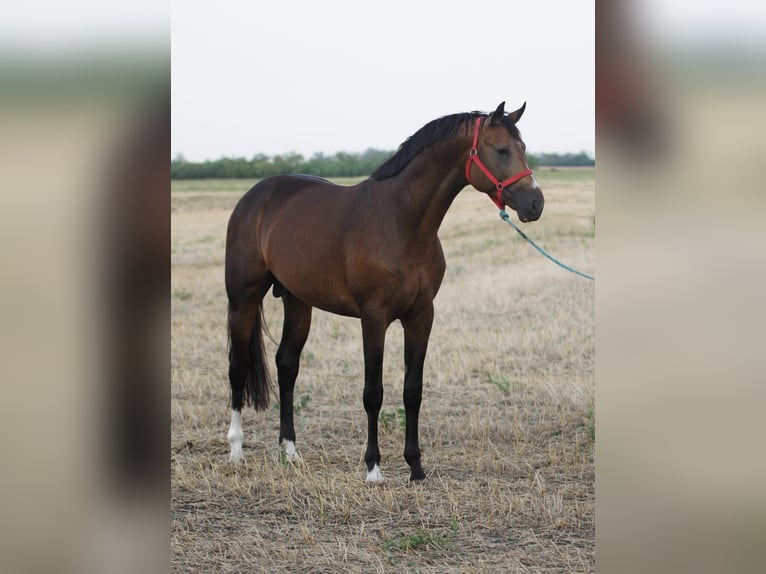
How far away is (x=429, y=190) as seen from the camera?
202 inches

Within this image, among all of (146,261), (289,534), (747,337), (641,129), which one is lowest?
(289,534)

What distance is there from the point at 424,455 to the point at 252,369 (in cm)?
150

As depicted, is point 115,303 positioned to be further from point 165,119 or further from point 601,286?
point 601,286

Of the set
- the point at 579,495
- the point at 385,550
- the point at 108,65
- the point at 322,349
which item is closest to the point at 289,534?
the point at 385,550

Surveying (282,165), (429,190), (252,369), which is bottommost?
(252,369)

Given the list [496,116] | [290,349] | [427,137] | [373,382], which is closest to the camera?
[496,116]

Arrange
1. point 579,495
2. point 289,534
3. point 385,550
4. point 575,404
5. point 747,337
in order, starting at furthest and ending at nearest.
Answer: point 575,404 → point 579,495 → point 289,534 → point 385,550 → point 747,337

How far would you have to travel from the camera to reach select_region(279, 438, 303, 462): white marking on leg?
5609 millimetres

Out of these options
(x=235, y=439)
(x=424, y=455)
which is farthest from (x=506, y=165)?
(x=235, y=439)

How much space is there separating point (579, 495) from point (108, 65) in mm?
4264

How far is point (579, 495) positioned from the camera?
484cm

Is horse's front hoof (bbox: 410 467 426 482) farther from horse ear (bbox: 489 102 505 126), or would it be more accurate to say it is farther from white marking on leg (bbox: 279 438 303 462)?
horse ear (bbox: 489 102 505 126)

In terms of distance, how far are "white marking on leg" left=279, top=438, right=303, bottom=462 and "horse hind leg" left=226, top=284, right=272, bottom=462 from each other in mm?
423

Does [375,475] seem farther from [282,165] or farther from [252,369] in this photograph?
[282,165]
